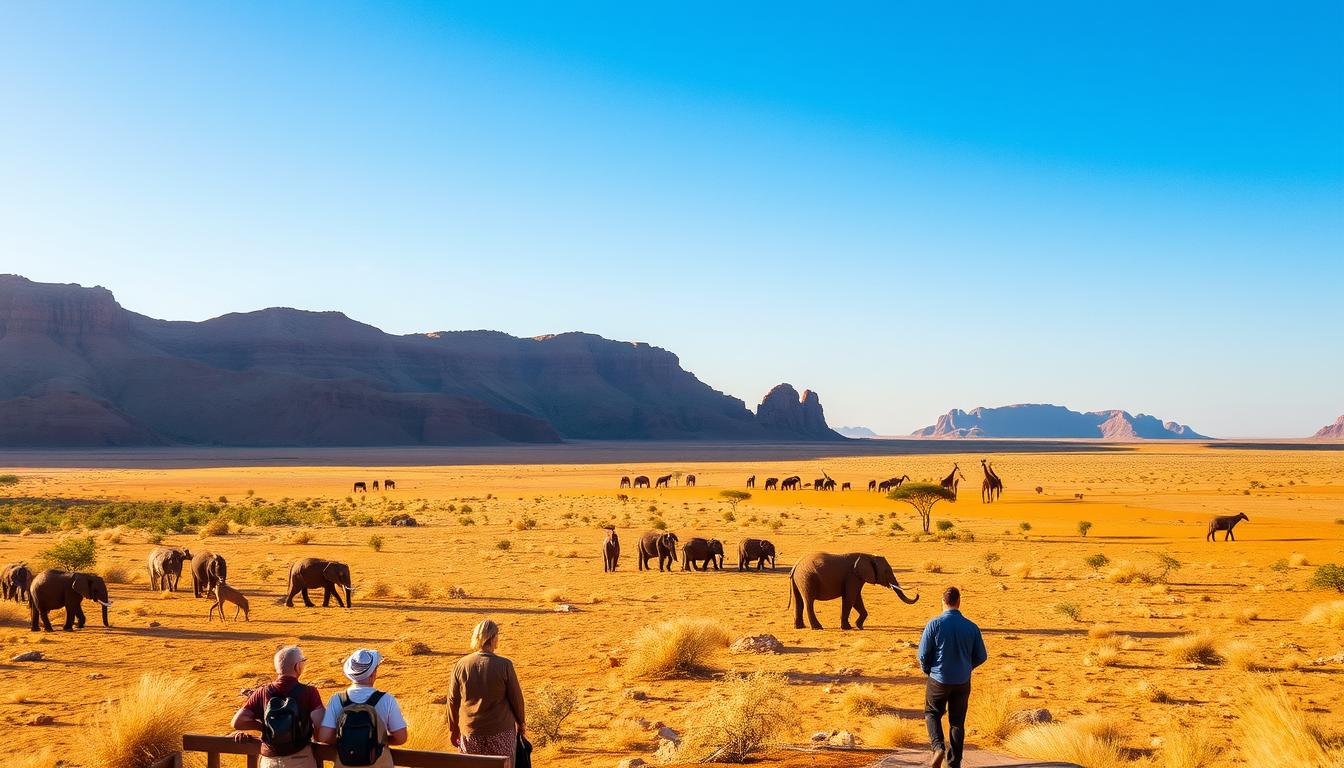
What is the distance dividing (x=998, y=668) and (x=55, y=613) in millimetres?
17687

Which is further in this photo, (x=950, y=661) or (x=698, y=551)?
(x=698, y=551)

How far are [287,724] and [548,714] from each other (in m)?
4.74

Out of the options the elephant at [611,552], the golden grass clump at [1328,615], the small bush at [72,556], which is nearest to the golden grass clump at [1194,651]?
the golden grass clump at [1328,615]

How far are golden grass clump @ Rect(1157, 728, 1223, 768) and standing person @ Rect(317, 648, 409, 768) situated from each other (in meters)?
7.11

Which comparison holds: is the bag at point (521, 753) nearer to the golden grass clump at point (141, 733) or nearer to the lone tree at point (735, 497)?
the golden grass clump at point (141, 733)

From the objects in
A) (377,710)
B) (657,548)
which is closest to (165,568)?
(657,548)

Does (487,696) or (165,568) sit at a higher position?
(487,696)

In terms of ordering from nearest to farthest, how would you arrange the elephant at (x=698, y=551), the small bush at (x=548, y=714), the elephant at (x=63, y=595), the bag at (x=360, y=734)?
the bag at (x=360, y=734) → the small bush at (x=548, y=714) → the elephant at (x=63, y=595) → the elephant at (x=698, y=551)

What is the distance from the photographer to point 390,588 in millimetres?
21078

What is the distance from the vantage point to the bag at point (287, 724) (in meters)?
5.91

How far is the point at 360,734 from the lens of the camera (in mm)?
5773

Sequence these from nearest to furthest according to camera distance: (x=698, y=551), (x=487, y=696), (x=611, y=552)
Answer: (x=487, y=696) < (x=611, y=552) < (x=698, y=551)

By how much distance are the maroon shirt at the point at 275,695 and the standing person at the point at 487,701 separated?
3.76ft

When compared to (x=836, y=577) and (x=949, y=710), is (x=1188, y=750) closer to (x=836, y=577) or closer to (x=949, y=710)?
(x=949, y=710)
